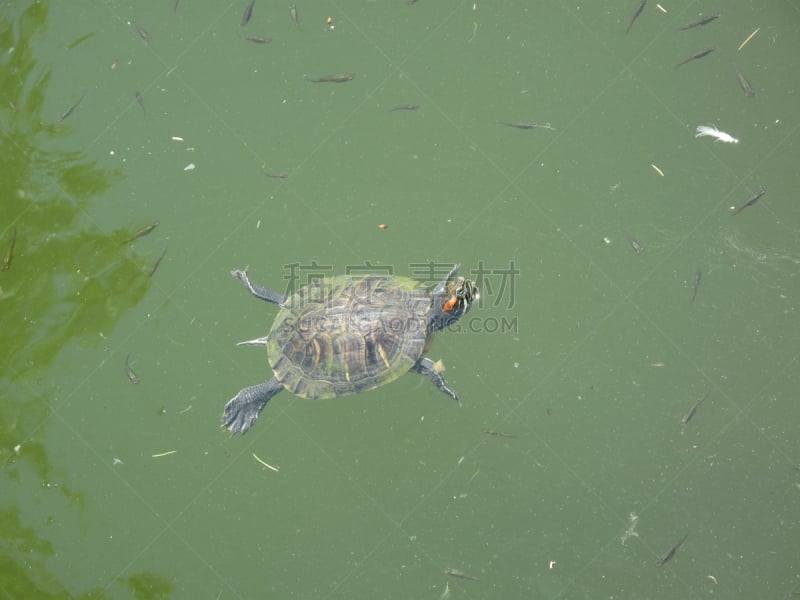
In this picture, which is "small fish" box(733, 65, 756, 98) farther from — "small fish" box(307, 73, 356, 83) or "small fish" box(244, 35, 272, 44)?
"small fish" box(244, 35, 272, 44)

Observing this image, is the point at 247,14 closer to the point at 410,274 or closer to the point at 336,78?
the point at 336,78

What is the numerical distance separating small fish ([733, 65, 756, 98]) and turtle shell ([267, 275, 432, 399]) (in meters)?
2.33

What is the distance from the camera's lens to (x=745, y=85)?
12.8 feet

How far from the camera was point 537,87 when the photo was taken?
3.97 metres

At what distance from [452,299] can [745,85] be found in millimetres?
2293

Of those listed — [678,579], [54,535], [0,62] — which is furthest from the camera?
[0,62]

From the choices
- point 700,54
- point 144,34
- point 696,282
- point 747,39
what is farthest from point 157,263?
point 747,39

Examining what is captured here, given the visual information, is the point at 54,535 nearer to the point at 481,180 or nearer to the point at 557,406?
the point at 557,406

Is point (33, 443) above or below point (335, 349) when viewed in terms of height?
below

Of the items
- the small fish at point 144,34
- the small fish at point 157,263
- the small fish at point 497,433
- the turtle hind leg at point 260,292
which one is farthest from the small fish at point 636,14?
the small fish at point 157,263

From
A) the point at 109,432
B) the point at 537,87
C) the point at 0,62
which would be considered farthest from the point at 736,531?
the point at 0,62

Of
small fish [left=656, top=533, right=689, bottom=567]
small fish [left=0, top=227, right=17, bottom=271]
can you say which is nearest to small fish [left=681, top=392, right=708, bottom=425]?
small fish [left=656, top=533, right=689, bottom=567]

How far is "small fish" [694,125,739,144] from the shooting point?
3873 millimetres

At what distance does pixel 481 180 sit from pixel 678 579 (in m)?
2.59
